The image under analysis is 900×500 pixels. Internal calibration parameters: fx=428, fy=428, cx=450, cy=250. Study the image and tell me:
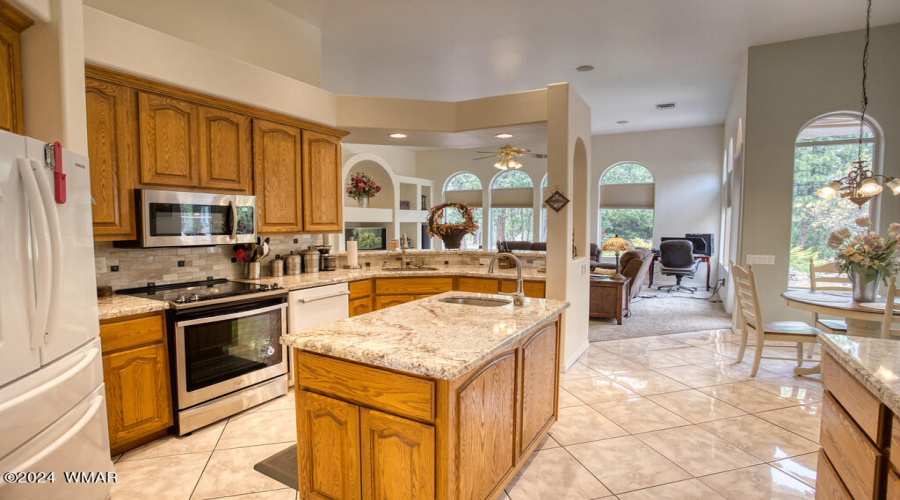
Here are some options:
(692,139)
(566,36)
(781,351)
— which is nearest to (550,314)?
(566,36)

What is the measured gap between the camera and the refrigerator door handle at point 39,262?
153 cm

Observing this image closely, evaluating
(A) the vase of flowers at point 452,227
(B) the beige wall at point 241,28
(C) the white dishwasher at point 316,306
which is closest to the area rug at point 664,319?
(A) the vase of flowers at point 452,227

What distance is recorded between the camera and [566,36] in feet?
14.1

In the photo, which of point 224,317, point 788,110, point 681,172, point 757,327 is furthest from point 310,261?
point 681,172

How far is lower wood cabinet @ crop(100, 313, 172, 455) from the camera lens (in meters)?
2.38

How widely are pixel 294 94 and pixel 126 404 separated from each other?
2.64 meters

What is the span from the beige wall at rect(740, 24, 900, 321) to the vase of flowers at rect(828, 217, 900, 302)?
117 centimetres

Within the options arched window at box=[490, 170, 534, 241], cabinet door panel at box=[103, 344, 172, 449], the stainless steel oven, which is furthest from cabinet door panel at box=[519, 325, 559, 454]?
arched window at box=[490, 170, 534, 241]

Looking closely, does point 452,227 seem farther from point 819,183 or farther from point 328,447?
point 819,183

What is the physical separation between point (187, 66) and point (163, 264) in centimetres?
143

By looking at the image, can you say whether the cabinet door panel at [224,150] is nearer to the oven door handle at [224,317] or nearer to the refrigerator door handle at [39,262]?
the oven door handle at [224,317]

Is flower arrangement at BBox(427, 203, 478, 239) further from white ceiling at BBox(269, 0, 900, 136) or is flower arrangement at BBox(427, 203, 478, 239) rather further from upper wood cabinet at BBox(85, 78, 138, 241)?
upper wood cabinet at BBox(85, 78, 138, 241)

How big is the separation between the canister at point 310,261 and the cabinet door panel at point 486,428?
269 centimetres

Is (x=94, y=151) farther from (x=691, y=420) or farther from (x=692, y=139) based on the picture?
(x=692, y=139)
